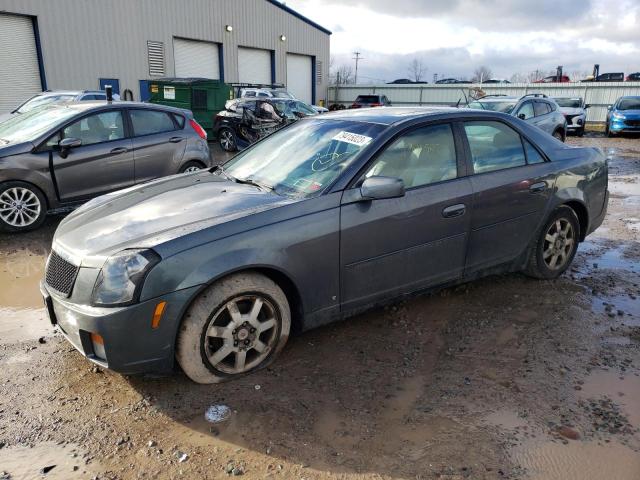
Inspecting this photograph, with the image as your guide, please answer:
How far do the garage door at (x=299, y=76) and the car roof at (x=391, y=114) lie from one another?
28.8 meters

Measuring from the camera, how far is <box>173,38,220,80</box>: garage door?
24.5 m

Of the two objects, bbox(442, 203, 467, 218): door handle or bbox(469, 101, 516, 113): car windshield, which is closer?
bbox(442, 203, 467, 218): door handle

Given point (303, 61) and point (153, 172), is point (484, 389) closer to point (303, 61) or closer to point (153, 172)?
point (153, 172)

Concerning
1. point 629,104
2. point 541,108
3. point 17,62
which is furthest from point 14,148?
point 629,104

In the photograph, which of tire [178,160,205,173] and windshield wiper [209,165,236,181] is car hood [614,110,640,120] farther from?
windshield wiper [209,165,236,181]

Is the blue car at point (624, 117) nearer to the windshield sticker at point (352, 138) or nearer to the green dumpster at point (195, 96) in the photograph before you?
the green dumpster at point (195, 96)

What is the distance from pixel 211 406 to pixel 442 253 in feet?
6.48

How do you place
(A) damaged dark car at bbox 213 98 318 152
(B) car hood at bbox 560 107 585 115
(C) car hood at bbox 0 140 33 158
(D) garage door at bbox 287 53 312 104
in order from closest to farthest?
(C) car hood at bbox 0 140 33 158 → (A) damaged dark car at bbox 213 98 318 152 → (B) car hood at bbox 560 107 585 115 → (D) garage door at bbox 287 53 312 104

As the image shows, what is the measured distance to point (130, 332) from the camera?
2740mm

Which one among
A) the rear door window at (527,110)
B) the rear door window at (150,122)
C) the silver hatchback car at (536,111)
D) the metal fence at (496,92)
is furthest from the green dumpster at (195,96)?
the metal fence at (496,92)

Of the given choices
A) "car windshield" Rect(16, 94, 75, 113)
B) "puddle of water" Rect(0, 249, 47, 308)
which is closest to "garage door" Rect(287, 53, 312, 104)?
"car windshield" Rect(16, 94, 75, 113)

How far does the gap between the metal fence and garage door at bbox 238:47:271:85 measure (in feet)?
23.6

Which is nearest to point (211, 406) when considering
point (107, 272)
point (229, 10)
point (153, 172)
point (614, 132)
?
point (107, 272)

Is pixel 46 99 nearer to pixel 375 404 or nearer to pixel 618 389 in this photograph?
pixel 375 404
